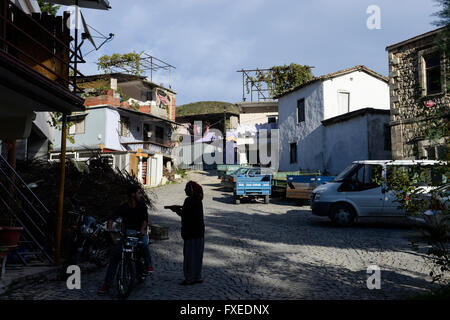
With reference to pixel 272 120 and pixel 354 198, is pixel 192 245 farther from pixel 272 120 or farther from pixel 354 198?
pixel 272 120

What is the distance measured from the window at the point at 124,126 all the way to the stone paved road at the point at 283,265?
65.9 feet

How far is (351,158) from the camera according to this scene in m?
23.6

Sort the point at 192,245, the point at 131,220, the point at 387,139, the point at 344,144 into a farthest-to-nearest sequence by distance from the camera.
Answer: the point at 344,144 < the point at 387,139 < the point at 192,245 < the point at 131,220

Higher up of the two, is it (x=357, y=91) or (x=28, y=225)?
(x=357, y=91)

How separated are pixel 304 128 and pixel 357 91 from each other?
15.1ft

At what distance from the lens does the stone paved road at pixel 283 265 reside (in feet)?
19.2

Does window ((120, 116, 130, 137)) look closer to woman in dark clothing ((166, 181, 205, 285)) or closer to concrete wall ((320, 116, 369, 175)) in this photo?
concrete wall ((320, 116, 369, 175))

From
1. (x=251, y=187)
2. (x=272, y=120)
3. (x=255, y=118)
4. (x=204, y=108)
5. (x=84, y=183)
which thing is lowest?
(x=251, y=187)

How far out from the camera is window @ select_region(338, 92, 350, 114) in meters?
27.6

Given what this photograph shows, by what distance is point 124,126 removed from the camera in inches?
1293

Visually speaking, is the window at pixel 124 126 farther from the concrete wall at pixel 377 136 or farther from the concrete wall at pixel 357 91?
the concrete wall at pixel 377 136

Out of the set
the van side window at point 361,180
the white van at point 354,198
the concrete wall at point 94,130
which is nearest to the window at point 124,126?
the concrete wall at point 94,130

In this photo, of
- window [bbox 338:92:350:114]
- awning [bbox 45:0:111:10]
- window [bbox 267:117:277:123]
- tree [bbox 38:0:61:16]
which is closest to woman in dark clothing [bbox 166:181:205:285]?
awning [bbox 45:0:111:10]

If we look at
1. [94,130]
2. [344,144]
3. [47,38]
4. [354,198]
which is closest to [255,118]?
[94,130]
